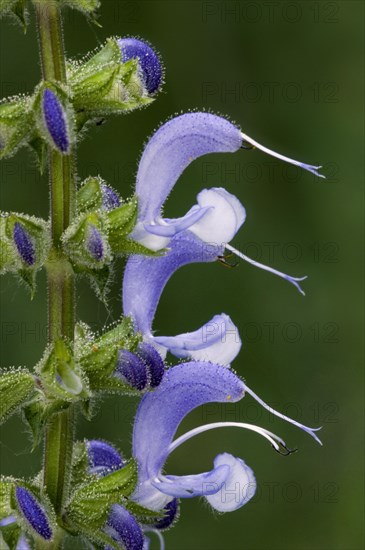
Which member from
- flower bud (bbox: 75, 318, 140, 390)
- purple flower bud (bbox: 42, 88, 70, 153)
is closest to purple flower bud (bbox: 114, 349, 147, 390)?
flower bud (bbox: 75, 318, 140, 390)

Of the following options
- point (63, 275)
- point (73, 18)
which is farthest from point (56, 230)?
point (73, 18)

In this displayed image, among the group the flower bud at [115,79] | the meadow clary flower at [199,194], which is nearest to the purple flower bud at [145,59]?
the flower bud at [115,79]

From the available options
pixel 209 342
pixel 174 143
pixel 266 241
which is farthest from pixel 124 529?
pixel 266 241

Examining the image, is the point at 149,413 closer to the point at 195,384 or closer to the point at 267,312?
the point at 195,384

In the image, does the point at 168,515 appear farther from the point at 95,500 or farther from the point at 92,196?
the point at 92,196

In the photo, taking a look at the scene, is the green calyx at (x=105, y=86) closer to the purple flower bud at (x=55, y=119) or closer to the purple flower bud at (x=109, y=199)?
the purple flower bud at (x=55, y=119)

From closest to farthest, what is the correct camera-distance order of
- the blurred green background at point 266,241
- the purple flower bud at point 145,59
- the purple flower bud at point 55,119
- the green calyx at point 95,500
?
the purple flower bud at point 55,119
the green calyx at point 95,500
the purple flower bud at point 145,59
the blurred green background at point 266,241
